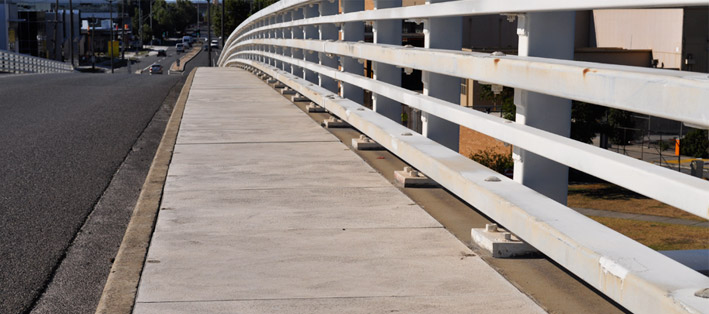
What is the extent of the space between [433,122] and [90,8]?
637 ft

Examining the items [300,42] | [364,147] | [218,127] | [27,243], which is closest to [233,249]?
[27,243]

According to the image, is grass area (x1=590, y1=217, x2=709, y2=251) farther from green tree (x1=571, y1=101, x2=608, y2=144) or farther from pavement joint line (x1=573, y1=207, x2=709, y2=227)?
green tree (x1=571, y1=101, x2=608, y2=144)

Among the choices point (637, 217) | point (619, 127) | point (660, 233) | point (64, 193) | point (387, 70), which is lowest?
point (637, 217)

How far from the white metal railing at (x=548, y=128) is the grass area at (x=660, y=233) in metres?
41.9

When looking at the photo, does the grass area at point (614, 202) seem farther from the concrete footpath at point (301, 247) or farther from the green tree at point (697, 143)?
the concrete footpath at point (301, 247)

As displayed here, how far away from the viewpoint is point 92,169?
8289 mm

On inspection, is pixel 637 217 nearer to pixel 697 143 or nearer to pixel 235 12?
pixel 697 143

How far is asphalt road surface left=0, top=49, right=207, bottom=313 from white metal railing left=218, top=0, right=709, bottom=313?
6.00 feet

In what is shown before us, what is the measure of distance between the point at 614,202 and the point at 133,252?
205ft

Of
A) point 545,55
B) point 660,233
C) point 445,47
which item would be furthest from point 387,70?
point 660,233

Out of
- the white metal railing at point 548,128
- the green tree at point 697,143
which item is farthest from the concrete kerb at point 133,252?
the green tree at point 697,143

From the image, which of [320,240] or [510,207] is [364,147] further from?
[510,207]

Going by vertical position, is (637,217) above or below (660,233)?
below

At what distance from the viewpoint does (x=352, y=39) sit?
Answer: 9.62 m
